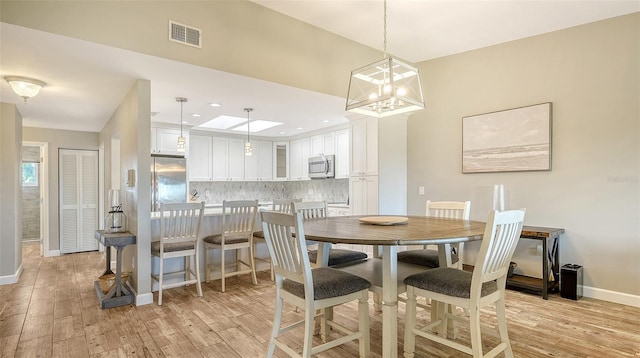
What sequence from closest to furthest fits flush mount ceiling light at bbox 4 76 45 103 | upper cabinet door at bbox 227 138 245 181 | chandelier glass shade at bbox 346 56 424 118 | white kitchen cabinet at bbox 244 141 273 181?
chandelier glass shade at bbox 346 56 424 118, flush mount ceiling light at bbox 4 76 45 103, upper cabinet door at bbox 227 138 245 181, white kitchen cabinet at bbox 244 141 273 181

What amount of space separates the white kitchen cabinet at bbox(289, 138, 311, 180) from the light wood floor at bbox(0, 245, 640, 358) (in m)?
3.53

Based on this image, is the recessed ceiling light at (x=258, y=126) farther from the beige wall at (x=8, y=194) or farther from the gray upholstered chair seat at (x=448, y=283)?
the gray upholstered chair seat at (x=448, y=283)

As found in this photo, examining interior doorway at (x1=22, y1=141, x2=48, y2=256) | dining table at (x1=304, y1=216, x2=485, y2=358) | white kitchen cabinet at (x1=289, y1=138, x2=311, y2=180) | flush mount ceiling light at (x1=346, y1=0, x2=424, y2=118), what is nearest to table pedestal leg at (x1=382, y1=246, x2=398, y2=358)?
dining table at (x1=304, y1=216, x2=485, y2=358)

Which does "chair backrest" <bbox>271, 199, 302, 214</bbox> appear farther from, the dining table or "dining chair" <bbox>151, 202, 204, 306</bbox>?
the dining table

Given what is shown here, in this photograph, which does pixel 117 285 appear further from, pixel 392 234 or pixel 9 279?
pixel 392 234

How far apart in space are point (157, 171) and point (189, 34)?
3.45 m

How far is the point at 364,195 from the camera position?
4.74 metres

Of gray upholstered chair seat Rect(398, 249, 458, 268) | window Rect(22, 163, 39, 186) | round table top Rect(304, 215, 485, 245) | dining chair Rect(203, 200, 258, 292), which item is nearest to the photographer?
round table top Rect(304, 215, 485, 245)

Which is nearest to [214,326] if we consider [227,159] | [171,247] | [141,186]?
[171,247]

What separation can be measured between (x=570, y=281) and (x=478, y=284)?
228 centimetres

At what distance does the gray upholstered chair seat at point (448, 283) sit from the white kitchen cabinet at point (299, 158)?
499cm

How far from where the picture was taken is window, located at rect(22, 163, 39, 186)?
24.3 feet

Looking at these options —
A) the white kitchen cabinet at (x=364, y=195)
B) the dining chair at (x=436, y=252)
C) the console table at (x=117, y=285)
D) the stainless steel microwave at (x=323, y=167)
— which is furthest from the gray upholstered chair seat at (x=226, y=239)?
the stainless steel microwave at (x=323, y=167)

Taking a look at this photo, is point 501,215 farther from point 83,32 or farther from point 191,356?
point 83,32
